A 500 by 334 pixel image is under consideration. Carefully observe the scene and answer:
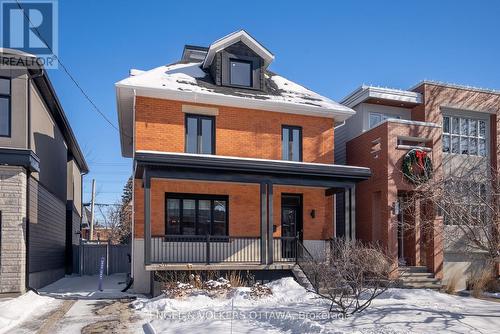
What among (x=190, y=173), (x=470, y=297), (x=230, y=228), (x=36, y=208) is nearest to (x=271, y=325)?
(x=190, y=173)

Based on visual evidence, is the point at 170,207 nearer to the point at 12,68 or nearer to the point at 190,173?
the point at 190,173

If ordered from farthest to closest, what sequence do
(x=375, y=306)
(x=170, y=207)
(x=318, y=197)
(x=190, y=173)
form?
(x=318, y=197), (x=170, y=207), (x=190, y=173), (x=375, y=306)

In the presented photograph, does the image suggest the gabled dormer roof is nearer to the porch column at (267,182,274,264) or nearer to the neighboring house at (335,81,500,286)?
the neighboring house at (335,81,500,286)

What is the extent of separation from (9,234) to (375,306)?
10.3 m

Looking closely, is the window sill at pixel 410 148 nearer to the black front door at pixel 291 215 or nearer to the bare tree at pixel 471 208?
the bare tree at pixel 471 208

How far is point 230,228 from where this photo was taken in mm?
16844

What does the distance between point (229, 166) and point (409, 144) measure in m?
7.67

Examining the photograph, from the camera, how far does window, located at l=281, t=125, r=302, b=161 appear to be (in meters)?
17.7

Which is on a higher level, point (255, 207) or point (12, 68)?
point (12, 68)

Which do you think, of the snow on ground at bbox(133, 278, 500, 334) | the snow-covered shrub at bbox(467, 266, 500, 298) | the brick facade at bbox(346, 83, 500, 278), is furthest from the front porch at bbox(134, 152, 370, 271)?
the snow-covered shrub at bbox(467, 266, 500, 298)

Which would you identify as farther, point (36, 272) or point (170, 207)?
point (170, 207)

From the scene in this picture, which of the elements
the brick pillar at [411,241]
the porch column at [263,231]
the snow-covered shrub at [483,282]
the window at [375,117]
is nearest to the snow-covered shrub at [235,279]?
the porch column at [263,231]

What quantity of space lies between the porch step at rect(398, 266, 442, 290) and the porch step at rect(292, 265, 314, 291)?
3457 mm

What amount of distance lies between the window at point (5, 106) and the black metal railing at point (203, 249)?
5.53m
